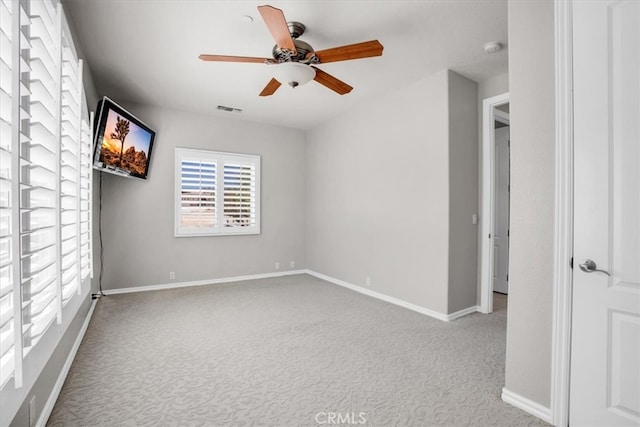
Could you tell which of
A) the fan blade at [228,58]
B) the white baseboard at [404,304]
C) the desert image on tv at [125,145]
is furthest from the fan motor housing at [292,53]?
the white baseboard at [404,304]

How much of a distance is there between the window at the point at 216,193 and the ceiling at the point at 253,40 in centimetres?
114

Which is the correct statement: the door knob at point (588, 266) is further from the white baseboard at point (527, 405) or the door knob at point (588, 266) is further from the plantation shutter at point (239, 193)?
the plantation shutter at point (239, 193)

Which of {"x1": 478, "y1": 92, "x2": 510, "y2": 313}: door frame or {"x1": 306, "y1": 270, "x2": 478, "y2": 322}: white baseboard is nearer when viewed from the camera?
{"x1": 306, "y1": 270, "x2": 478, "y2": 322}: white baseboard

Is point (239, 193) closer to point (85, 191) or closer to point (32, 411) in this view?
point (85, 191)

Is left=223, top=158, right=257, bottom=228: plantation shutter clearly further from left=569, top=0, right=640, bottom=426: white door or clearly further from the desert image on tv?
left=569, top=0, right=640, bottom=426: white door

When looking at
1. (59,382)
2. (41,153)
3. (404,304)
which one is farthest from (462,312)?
(41,153)

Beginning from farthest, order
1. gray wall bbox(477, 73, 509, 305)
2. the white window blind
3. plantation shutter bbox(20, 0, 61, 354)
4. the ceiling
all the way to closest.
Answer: gray wall bbox(477, 73, 509, 305), the ceiling, plantation shutter bbox(20, 0, 61, 354), the white window blind

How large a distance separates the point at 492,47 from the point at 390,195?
1990 millimetres

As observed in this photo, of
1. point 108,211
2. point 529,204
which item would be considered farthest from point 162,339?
point 529,204

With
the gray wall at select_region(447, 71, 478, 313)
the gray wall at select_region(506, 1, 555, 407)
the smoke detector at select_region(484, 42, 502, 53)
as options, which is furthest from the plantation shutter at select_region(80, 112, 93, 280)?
the smoke detector at select_region(484, 42, 502, 53)

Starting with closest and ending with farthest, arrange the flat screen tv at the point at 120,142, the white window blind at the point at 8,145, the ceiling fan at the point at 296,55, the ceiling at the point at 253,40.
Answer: the white window blind at the point at 8,145 → the ceiling fan at the point at 296,55 → the ceiling at the point at 253,40 → the flat screen tv at the point at 120,142

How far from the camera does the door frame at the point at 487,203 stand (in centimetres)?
380

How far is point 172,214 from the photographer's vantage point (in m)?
5.08

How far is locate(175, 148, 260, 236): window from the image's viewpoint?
16.9ft
